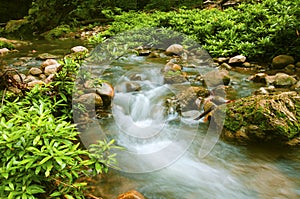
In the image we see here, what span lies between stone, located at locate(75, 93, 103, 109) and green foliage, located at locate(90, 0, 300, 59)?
241 centimetres

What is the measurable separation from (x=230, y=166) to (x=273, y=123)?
0.81 m

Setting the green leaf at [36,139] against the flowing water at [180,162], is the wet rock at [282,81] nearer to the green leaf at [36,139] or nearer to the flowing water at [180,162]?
the flowing water at [180,162]

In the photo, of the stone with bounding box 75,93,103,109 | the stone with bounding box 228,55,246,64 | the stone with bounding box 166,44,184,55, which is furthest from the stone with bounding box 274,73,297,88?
the stone with bounding box 75,93,103,109

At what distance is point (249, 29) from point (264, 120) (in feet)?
17.8

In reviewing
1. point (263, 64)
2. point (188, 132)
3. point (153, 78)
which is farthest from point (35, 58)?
point (263, 64)

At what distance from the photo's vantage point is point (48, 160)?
179cm

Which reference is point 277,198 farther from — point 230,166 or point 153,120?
point 153,120

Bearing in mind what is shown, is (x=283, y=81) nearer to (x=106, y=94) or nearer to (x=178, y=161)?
(x=178, y=161)

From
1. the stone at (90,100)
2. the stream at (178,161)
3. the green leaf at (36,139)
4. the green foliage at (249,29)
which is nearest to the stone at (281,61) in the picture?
the green foliage at (249,29)

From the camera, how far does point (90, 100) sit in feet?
12.2

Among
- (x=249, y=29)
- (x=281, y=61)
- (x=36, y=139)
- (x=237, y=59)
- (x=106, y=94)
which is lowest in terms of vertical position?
(x=106, y=94)

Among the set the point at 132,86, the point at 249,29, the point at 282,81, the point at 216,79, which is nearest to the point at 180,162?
the point at 132,86

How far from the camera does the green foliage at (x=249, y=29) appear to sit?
276 inches

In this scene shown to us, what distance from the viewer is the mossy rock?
3354 millimetres
